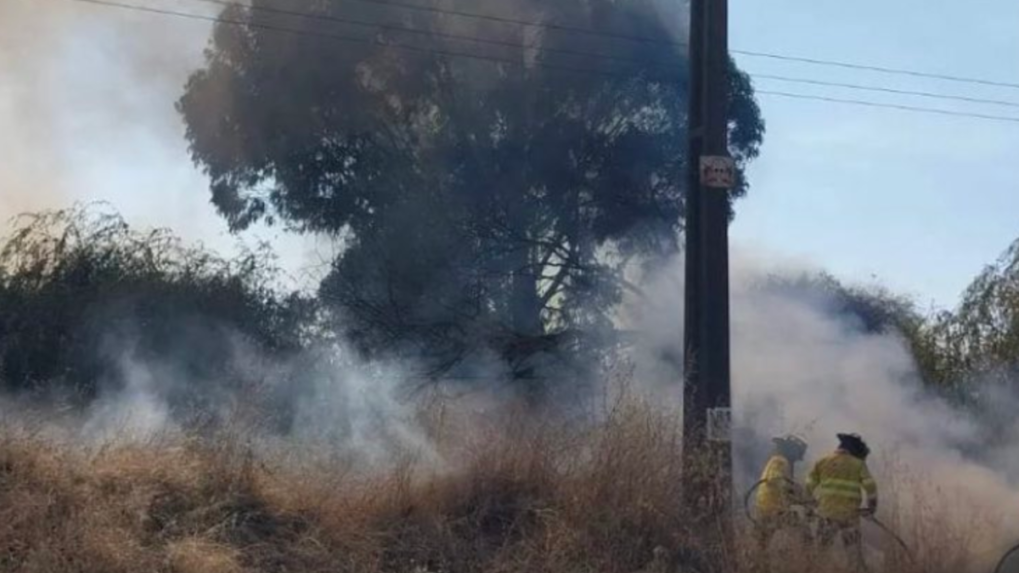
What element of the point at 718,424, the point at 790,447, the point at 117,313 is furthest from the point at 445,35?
the point at 718,424

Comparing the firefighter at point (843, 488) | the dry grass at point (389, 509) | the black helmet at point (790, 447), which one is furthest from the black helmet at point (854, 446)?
the dry grass at point (389, 509)

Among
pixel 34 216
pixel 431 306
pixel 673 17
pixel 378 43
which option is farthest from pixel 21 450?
pixel 673 17

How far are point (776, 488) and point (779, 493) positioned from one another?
0.06 m

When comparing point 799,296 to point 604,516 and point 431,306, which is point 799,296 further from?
point 604,516

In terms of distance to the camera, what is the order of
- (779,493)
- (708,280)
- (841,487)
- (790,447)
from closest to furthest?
(708,280), (841,487), (779,493), (790,447)

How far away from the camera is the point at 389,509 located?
31.0ft

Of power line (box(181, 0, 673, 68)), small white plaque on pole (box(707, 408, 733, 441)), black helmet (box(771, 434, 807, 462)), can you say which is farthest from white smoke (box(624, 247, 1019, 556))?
power line (box(181, 0, 673, 68))

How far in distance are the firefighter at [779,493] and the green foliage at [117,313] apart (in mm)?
Answer: 7750

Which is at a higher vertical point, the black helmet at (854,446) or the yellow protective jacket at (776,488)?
the black helmet at (854,446)

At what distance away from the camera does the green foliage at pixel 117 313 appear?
706 inches

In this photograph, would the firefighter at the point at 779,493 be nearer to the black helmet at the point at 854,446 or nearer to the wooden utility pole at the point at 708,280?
the wooden utility pole at the point at 708,280

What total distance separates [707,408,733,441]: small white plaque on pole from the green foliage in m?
8.36

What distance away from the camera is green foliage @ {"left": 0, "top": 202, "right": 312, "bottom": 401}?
58.9 feet

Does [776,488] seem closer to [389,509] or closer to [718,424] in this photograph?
[718,424]
